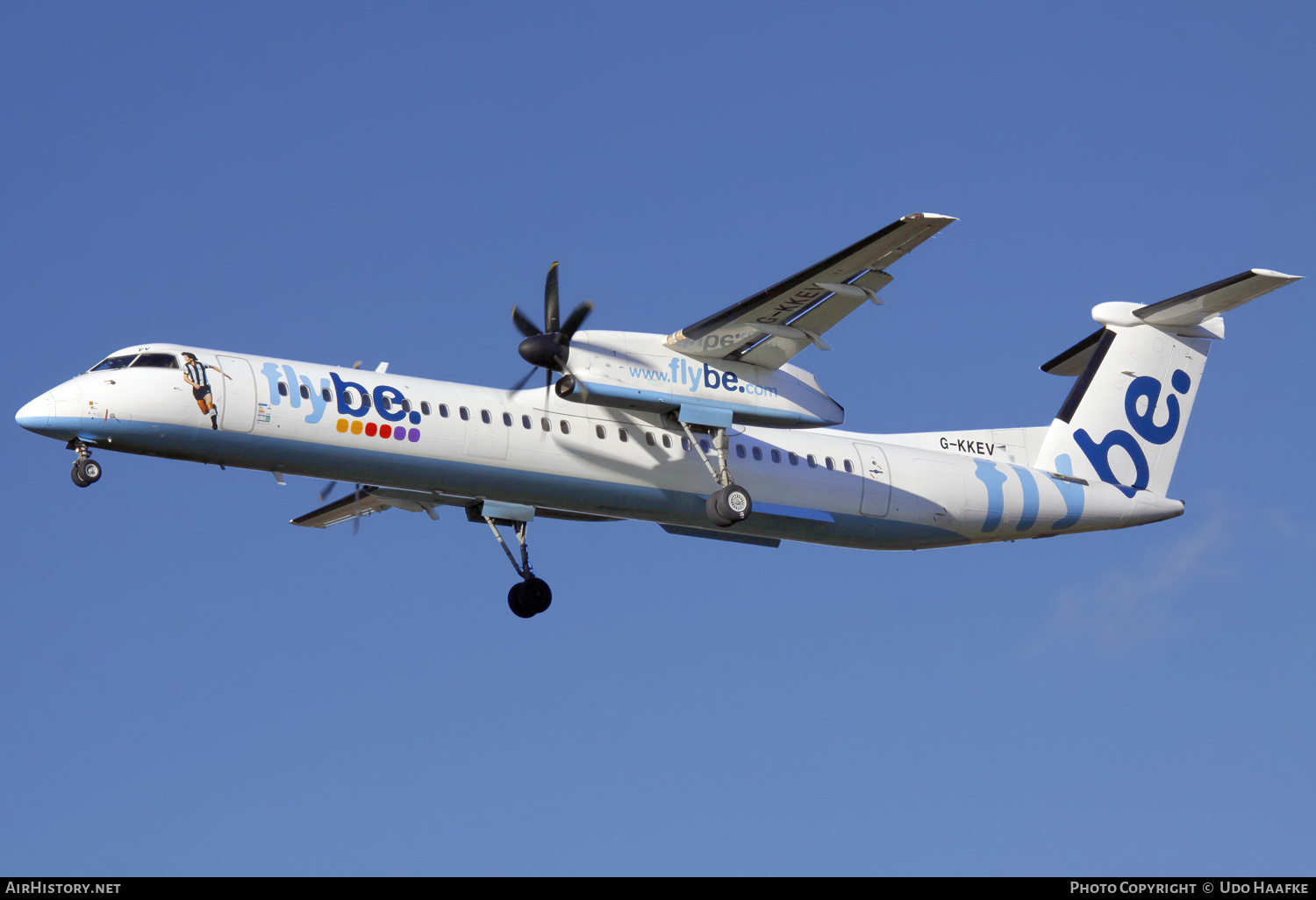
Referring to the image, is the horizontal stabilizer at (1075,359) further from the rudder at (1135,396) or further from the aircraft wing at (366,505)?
the aircraft wing at (366,505)

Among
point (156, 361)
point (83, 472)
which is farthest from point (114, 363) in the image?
point (83, 472)

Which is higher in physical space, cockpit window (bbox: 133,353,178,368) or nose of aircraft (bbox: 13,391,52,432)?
cockpit window (bbox: 133,353,178,368)

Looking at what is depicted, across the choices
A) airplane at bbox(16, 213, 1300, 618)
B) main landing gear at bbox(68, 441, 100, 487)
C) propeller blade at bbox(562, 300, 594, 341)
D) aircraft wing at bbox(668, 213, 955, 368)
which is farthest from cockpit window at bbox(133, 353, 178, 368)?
aircraft wing at bbox(668, 213, 955, 368)

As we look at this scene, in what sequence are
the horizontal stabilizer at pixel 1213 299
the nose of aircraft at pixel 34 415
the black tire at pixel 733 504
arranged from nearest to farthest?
the nose of aircraft at pixel 34 415 < the black tire at pixel 733 504 < the horizontal stabilizer at pixel 1213 299

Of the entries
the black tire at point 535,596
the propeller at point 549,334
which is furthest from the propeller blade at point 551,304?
the black tire at point 535,596

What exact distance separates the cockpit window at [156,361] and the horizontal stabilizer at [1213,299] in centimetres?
1502

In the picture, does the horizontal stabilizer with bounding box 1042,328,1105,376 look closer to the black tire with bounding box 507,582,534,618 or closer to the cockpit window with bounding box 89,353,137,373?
the black tire with bounding box 507,582,534,618

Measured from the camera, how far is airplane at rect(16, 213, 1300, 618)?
17625mm

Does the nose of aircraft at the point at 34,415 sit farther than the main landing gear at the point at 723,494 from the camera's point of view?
No

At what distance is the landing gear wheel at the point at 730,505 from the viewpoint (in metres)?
19.6

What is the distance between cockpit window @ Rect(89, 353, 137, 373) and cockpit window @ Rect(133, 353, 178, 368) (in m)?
0.11

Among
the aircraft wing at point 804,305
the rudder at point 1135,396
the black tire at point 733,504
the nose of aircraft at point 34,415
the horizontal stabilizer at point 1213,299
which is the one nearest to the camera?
the nose of aircraft at point 34,415

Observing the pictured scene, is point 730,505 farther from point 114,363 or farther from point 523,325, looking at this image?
point 114,363
